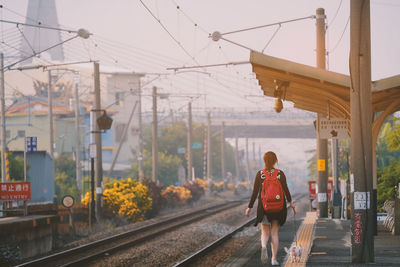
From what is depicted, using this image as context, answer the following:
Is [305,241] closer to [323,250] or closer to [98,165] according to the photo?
[323,250]

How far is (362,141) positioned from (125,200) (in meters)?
23.3

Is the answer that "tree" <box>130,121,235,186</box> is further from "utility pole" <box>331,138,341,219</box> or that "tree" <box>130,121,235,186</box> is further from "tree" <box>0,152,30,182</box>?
"utility pole" <box>331,138,341,219</box>

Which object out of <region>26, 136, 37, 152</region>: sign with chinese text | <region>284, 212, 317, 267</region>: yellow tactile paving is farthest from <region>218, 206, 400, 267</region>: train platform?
<region>26, 136, 37, 152</region>: sign with chinese text

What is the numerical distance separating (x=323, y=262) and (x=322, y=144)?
14978 millimetres

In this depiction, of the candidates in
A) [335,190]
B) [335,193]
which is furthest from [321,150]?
[335,190]

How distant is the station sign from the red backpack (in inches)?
421

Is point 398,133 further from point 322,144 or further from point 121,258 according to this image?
point 121,258

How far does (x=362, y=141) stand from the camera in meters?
13.3

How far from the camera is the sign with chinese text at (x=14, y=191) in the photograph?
78.2 feet

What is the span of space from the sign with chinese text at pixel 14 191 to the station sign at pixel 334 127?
928 cm

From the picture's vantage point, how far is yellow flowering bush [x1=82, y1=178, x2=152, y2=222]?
116ft

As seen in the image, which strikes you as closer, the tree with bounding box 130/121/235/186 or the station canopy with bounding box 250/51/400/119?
the station canopy with bounding box 250/51/400/119

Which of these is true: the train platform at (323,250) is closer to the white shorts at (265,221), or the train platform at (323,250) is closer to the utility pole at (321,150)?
the white shorts at (265,221)

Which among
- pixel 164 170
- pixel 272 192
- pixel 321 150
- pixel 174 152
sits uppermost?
pixel 174 152
